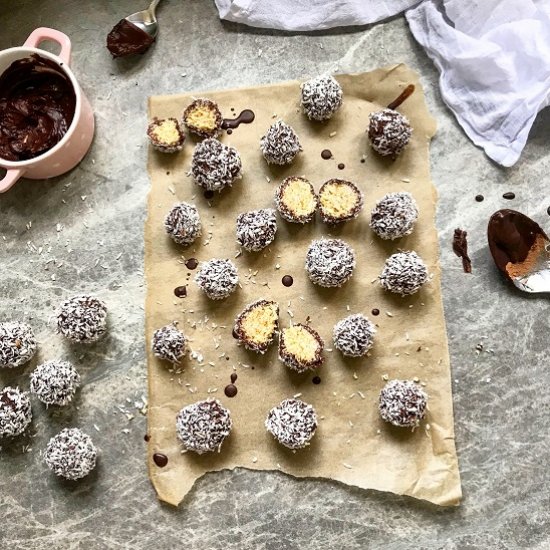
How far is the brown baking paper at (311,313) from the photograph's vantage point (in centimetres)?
156

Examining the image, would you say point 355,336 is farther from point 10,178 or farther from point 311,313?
point 10,178

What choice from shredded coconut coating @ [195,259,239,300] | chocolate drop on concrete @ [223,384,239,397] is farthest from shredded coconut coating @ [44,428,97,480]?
shredded coconut coating @ [195,259,239,300]

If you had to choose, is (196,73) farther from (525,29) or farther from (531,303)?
(531,303)

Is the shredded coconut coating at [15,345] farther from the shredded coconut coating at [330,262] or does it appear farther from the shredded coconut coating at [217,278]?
the shredded coconut coating at [330,262]


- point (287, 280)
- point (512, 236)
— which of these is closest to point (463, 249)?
point (512, 236)

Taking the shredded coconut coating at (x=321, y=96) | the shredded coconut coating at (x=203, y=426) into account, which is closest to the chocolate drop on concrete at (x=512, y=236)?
the shredded coconut coating at (x=321, y=96)

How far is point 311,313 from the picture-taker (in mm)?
1619

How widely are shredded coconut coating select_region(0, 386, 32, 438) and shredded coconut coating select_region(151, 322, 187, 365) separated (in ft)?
1.17

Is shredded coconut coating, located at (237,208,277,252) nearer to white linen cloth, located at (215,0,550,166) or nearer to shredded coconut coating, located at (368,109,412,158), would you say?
shredded coconut coating, located at (368,109,412,158)

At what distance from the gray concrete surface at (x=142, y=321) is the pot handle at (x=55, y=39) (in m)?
0.15

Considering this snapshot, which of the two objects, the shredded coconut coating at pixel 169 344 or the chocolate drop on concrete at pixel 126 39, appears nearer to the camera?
the shredded coconut coating at pixel 169 344

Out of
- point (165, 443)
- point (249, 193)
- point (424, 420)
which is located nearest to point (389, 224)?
point (249, 193)

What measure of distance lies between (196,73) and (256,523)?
117 centimetres

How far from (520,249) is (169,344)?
34.9 inches
